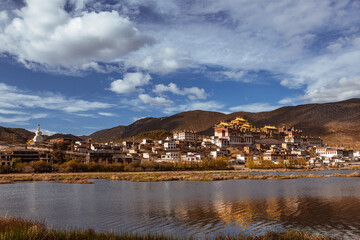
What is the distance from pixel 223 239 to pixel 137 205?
15397mm

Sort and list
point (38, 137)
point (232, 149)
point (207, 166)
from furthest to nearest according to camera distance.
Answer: point (232, 149) < point (38, 137) < point (207, 166)

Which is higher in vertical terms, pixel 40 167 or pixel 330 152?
pixel 330 152

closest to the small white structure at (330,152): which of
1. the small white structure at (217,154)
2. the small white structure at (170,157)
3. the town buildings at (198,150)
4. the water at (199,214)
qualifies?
the town buildings at (198,150)

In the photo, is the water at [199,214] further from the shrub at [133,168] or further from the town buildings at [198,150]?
the town buildings at [198,150]

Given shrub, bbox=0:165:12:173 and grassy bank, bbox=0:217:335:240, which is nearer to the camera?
grassy bank, bbox=0:217:335:240

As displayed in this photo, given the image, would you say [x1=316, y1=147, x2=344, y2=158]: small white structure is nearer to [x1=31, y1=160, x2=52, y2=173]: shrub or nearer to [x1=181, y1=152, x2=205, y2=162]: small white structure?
[x1=181, y1=152, x2=205, y2=162]: small white structure

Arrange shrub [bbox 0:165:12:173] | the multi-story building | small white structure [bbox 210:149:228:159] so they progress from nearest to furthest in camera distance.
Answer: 1. shrub [bbox 0:165:12:173]
2. small white structure [bbox 210:149:228:159]
3. the multi-story building

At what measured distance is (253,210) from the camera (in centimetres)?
2547

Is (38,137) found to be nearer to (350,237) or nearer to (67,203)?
(67,203)

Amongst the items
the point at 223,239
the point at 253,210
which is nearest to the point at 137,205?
the point at 253,210

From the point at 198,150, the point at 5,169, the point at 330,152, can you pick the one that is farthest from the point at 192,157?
the point at 330,152

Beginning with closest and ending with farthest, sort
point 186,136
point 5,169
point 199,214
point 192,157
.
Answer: point 199,214 < point 5,169 < point 192,157 < point 186,136

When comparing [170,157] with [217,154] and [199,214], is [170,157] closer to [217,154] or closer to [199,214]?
[217,154]

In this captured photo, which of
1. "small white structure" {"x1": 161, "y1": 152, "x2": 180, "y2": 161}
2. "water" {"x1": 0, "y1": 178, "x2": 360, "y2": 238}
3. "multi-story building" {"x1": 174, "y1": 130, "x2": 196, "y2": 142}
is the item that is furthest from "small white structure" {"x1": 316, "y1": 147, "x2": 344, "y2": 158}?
"water" {"x1": 0, "y1": 178, "x2": 360, "y2": 238}
